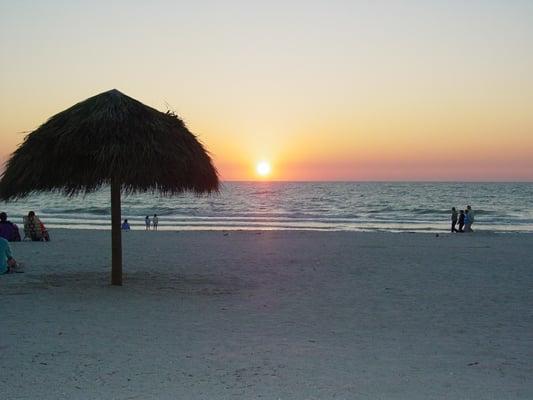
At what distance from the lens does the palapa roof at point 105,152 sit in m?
8.81

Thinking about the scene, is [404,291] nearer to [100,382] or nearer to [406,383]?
[406,383]

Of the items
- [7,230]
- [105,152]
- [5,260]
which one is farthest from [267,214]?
[105,152]

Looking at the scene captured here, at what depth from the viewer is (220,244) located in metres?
19.1

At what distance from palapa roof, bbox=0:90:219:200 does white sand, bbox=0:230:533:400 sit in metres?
1.82

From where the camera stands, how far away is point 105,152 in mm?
8672

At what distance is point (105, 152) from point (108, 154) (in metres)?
0.07

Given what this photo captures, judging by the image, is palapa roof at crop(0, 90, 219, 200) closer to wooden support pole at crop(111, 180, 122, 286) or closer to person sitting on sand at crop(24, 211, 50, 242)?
wooden support pole at crop(111, 180, 122, 286)

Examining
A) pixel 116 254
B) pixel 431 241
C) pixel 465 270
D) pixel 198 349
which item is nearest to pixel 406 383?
pixel 198 349

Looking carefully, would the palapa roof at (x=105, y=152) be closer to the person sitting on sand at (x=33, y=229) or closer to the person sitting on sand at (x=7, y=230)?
the person sitting on sand at (x=7, y=230)

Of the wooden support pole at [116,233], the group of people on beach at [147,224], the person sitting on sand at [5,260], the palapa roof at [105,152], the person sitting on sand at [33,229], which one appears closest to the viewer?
the palapa roof at [105,152]

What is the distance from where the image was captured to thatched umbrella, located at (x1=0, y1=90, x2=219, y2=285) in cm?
882

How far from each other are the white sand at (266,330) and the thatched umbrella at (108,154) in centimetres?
178

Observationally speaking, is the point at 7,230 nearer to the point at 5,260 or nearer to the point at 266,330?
the point at 5,260

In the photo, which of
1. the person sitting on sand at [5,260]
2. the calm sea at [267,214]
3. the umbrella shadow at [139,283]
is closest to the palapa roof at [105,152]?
the calm sea at [267,214]
